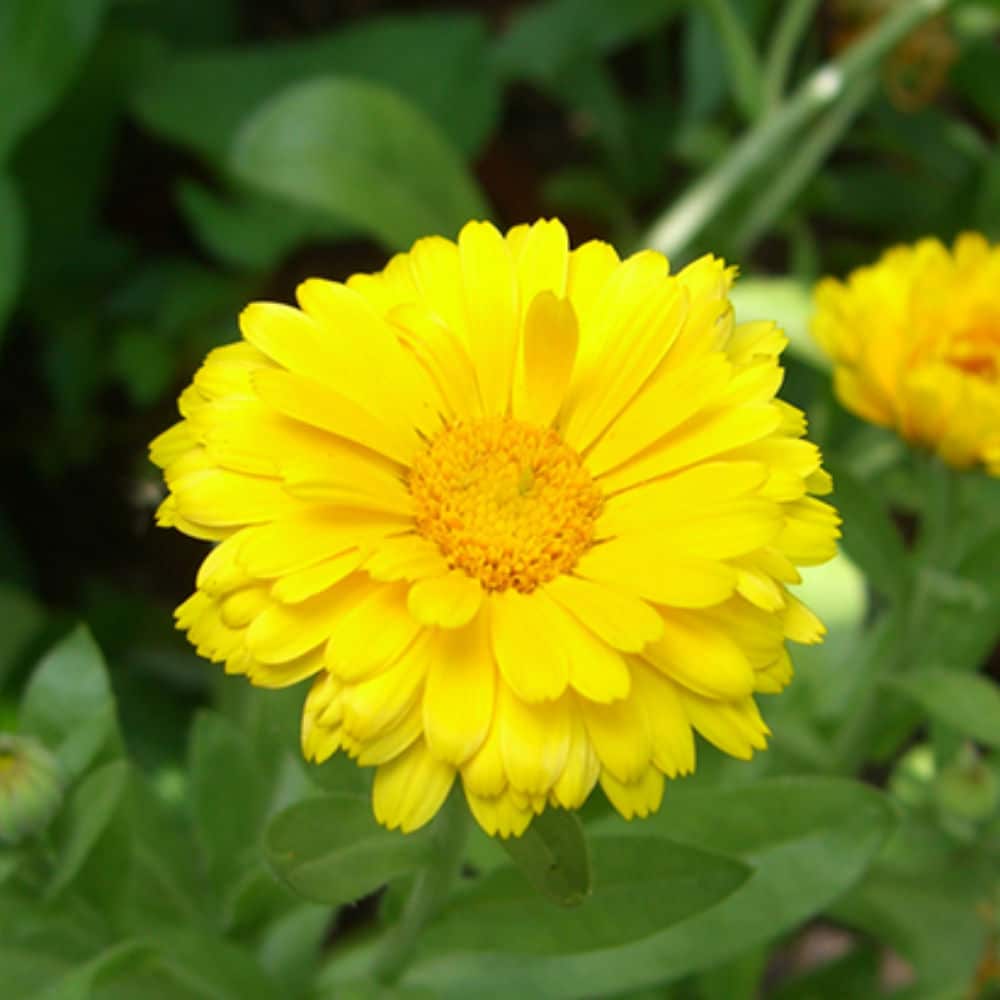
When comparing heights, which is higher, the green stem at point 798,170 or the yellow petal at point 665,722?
the yellow petal at point 665,722

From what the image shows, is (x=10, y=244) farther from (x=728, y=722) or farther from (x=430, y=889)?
(x=728, y=722)

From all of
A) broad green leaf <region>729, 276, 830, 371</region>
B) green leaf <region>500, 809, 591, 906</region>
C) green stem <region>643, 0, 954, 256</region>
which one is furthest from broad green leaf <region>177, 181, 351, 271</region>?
green leaf <region>500, 809, 591, 906</region>

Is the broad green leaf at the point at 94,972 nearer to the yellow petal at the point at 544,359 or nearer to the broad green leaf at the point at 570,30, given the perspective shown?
the yellow petal at the point at 544,359

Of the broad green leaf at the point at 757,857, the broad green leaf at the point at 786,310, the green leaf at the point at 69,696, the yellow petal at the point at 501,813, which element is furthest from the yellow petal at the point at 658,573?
the broad green leaf at the point at 786,310

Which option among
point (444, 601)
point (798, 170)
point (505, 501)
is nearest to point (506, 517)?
point (505, 501)

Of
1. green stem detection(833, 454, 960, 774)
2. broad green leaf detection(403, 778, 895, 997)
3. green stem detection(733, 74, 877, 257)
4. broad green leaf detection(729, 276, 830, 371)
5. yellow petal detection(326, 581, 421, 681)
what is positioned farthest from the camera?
green stem detection(733, 74, 877, 257)

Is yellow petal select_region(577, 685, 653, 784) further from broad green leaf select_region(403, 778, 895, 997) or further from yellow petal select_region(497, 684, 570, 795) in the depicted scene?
broad green leaf select_region(403, 778, 895, 997)

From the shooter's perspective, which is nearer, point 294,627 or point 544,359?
point 294,627
